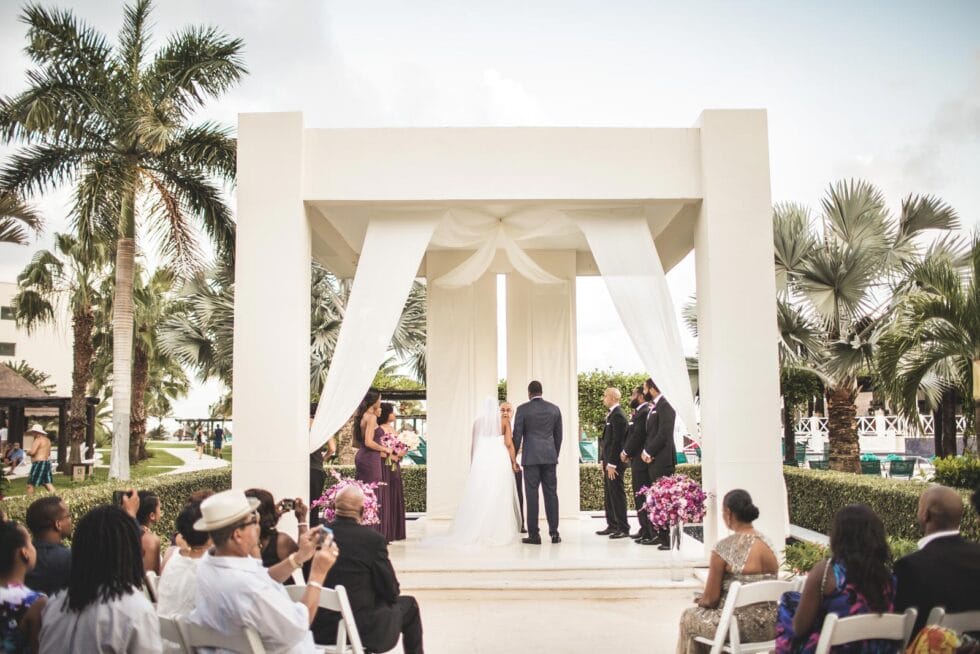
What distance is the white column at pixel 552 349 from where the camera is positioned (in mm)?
11977

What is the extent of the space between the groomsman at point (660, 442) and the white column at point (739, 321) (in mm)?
910

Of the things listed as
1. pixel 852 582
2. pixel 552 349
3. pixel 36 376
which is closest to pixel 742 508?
pixel 852 582

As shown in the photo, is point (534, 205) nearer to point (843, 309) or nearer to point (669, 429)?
point (669, 429)

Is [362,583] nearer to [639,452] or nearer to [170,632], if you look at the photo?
[170,632]

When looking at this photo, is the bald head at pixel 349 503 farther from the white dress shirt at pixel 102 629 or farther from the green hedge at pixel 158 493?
the green hedge at pixel 158 493

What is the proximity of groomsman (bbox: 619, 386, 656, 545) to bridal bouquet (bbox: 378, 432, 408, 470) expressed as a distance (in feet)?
8.41

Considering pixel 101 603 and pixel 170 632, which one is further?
pixel 170 632

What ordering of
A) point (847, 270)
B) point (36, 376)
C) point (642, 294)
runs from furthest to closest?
point (36, 376)
point (847, 270)
point (642, 294)

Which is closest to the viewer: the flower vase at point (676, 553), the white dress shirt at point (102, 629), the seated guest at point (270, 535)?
the white dress shirt at point (102, 629)

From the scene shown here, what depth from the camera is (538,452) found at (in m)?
9.96

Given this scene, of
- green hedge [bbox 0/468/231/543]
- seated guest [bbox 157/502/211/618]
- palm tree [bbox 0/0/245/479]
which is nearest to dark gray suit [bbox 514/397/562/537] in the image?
green hedge [bbox 0/468/231/543]

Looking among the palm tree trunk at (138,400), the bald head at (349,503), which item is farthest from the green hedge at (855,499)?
the palm tree trunk at (138,400)

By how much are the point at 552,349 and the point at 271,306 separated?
4666 mm

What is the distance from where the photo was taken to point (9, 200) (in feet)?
46.0
